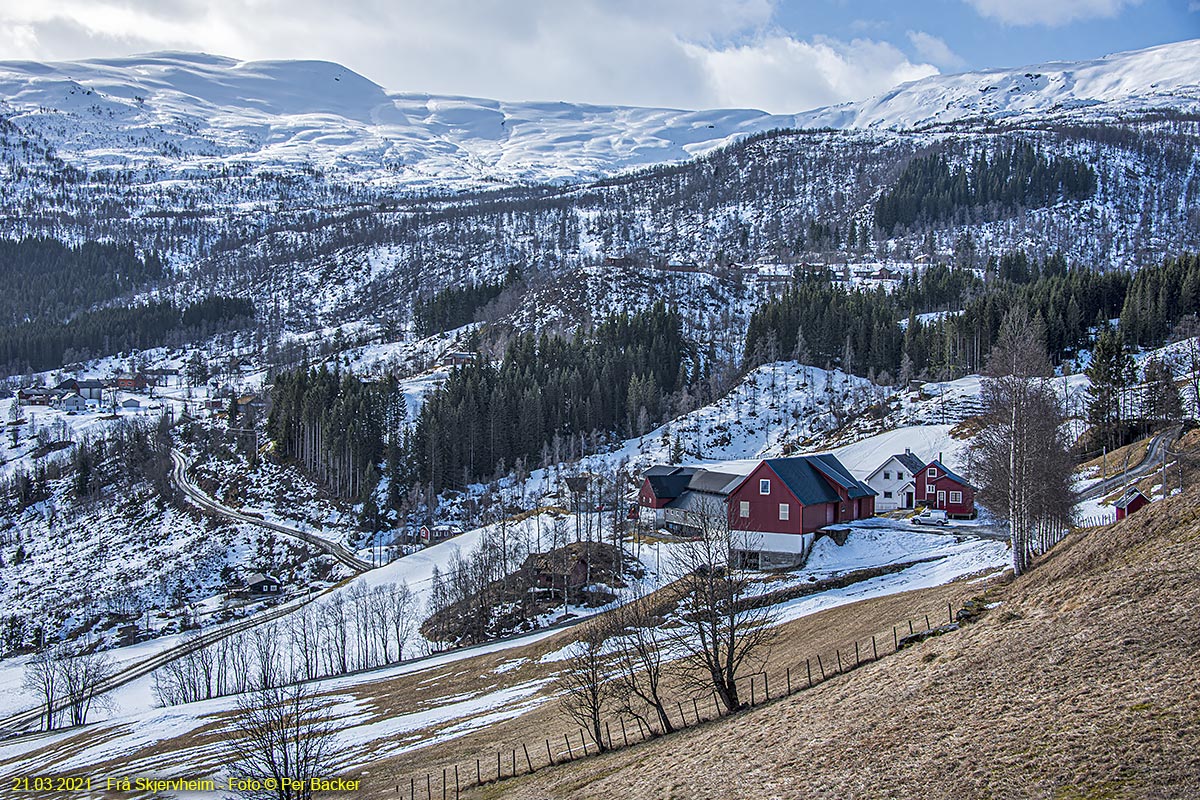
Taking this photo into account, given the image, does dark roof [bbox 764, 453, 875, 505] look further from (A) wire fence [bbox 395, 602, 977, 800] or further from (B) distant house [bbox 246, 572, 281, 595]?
(B) distant house [bbox 246, 572, 281, 595]

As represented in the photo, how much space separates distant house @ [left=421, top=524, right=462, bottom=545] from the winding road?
26.0 feet

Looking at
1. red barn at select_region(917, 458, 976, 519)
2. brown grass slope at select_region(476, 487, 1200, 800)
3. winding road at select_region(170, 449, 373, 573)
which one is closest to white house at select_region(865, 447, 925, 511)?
red barn at select_region(917, 458, 976, 519)

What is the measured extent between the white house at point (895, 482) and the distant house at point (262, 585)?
228ft

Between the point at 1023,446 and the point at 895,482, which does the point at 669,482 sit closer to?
the point at 895,482

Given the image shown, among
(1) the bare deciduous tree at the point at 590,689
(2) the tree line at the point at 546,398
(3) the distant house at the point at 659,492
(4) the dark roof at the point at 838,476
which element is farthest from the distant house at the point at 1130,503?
(2) the tree line at the point at 546,398

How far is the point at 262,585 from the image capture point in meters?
98.4

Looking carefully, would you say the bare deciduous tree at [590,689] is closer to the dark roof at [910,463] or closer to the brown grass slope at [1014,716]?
the brown grass slope at [1014,716]

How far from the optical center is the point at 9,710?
70.5 metres

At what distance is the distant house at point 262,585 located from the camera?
A: 320 feet

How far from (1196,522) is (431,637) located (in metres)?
55.4

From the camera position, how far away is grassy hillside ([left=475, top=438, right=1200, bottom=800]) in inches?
603

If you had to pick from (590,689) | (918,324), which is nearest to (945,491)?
(590,689)

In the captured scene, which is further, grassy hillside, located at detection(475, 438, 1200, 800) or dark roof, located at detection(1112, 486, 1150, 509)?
dark roof, located at detection(1112, 486, 1150, 509)

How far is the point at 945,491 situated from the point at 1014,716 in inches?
2414
